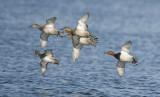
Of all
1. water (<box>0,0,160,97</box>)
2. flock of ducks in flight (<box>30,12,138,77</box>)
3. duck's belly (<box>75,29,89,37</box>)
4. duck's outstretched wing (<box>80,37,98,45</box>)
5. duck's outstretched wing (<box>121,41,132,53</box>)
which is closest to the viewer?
duck's outstretched wing (<box>121,41,132,53</box>)

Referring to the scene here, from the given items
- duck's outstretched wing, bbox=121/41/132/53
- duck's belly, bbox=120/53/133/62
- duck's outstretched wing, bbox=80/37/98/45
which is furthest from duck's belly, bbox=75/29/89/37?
duck's belly, bbox=120/53/133/62

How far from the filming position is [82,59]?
1865 inches

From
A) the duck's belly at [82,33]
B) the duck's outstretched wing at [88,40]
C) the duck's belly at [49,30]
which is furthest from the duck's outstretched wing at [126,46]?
the duck's belly at [49,30]

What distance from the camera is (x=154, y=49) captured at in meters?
55.5

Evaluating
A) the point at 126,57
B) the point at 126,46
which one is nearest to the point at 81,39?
the point at 126,46

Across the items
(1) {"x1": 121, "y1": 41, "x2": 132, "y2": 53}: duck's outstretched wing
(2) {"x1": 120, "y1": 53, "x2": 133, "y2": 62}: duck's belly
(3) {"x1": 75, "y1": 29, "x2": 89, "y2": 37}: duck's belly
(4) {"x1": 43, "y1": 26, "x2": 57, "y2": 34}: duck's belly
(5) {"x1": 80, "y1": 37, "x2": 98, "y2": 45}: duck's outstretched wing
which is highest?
(4) {"x1": 43, "y1": 26, "x2": 57, "y2": 34}: duck's belly

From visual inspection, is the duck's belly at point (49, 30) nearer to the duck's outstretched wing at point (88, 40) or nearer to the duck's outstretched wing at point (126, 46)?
the duck's outstretched wing at point (88, 40)

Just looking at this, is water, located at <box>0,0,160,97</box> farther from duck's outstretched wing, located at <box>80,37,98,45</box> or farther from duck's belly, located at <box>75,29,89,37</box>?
duck's belly, located at <box>75,29,89,37</box>

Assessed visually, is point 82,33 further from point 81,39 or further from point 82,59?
point 82,59

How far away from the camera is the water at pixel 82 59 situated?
34812 mm

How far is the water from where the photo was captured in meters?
34.8

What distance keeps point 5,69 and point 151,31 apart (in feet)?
111

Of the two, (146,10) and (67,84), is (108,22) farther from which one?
(67,84)

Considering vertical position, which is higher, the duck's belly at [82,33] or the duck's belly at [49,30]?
the duck's belly at [49,30]
